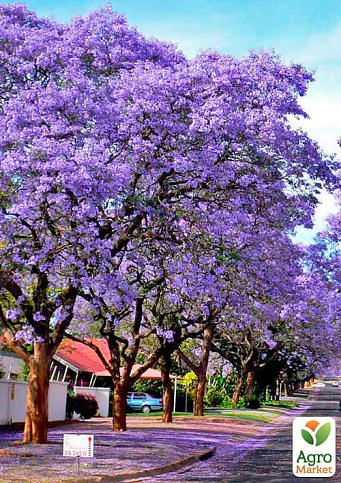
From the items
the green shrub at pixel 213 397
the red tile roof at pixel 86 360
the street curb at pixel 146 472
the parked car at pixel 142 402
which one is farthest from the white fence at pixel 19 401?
the green shrub at pixel 213 397

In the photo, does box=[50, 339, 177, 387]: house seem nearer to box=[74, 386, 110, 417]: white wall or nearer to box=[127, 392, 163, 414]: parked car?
box=[127, 392, 163, 414]: parked car

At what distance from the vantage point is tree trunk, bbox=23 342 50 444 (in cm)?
2095

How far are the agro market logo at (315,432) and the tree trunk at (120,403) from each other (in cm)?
1587

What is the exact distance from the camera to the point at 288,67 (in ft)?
67.6

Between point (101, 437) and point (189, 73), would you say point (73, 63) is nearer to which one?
point (189, 73)

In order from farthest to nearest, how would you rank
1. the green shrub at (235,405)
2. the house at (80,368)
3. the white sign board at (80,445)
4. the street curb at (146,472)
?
the green shrub at (235,405) → the house at (80,368) → the street curb at (146,472) → the white sign board at (80,445)

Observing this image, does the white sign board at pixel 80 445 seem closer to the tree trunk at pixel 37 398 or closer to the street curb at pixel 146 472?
the street curb at pixel 146 472

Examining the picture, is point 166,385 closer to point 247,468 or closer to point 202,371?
point 202,371

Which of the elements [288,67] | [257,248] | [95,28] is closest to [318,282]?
[257,248]

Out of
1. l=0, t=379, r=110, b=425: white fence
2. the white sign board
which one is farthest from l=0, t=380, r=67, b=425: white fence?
the white sign board

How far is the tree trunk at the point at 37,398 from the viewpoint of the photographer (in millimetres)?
20953

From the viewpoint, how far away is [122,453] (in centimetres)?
1986

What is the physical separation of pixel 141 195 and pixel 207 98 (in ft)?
9.21

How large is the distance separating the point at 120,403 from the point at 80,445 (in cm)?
1379
